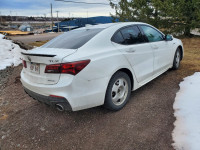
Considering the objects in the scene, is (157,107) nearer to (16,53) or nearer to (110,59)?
(110,59)

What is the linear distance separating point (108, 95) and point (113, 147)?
818 mm

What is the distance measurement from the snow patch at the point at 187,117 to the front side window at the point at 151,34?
1.29m

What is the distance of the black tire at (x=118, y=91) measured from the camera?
281cm

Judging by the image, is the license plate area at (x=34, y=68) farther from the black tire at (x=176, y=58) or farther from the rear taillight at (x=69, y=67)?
the black tire at (x=176, y=58)

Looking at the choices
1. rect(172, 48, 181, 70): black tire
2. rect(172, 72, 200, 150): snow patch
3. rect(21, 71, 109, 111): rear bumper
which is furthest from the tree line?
rect(21, 71, 109, 111): rear bumper

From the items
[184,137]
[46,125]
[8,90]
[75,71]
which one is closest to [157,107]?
[184,137]

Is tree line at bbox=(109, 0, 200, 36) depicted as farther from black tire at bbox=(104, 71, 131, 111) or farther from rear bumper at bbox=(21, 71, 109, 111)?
rear bumper at bbox=(21, 71, 109, 111)

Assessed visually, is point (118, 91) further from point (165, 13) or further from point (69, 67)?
point (165, 13)

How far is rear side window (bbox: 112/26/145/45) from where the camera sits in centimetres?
312

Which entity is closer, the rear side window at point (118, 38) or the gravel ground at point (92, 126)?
the gravel ground at point (92, 126)

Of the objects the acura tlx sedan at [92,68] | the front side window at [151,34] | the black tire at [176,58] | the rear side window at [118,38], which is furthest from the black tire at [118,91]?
the black tire at [176,58]

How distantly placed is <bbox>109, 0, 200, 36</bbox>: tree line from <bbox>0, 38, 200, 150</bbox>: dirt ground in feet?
28.2

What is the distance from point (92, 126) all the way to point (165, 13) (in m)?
10.6

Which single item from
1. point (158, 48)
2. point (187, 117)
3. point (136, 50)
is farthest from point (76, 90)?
point (158, 48)
